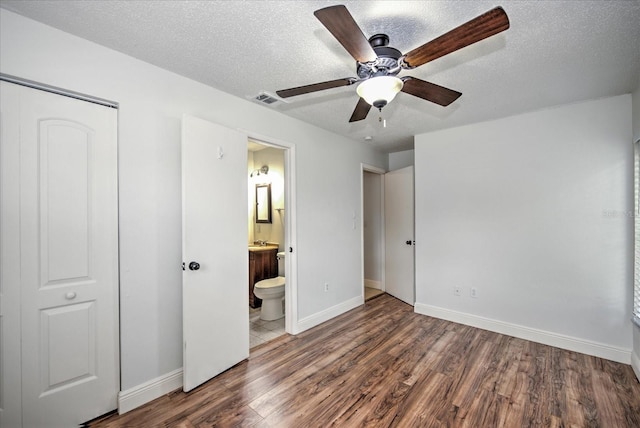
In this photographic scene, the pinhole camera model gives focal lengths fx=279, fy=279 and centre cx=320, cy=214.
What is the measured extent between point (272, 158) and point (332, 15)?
345 centimetres

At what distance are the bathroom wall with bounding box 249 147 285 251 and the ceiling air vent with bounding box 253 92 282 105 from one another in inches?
60.0

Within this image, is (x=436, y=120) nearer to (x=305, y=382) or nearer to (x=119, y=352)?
(x=305, y=382)

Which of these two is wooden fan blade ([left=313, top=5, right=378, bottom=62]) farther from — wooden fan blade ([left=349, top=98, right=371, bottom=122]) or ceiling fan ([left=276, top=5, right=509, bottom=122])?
wooden fan blade ([left=349, top=98, right=371, bottom=122])

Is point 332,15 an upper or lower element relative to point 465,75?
lower

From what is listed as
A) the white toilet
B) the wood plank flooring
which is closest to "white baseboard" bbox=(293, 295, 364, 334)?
the wood plank flooring

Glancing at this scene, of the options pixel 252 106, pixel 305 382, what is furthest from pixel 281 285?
pixel 252 106

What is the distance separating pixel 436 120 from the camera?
130 inches

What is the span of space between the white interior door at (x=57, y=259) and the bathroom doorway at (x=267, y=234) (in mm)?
1671

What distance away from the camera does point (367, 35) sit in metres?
1.76

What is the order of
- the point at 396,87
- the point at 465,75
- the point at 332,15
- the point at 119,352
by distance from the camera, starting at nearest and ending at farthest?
1. the point at 332,15
2. the point at 396,87
3. the point at 119,352
4. the point at 465,75

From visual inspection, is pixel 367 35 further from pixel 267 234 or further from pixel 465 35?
pixel 267 234

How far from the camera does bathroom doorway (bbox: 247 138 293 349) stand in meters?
3.62

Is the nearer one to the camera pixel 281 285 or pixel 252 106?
pixel 252 106

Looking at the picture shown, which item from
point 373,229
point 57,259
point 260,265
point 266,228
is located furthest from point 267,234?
point 57,259
